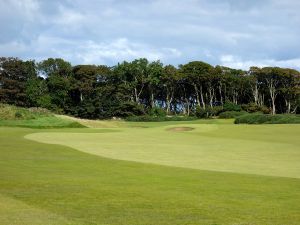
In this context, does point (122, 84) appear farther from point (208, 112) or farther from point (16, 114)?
point (16, 114)

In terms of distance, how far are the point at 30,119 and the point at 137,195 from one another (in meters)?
51.4

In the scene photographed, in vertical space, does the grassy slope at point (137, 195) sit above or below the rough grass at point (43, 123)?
below

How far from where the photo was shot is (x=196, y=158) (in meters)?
27.9

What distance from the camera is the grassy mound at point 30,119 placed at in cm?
6007

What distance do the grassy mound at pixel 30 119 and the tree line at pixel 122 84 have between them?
3725 centimetres

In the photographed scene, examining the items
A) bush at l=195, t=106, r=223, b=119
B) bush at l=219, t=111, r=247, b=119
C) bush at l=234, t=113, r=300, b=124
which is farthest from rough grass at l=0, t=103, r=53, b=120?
bush at l=195, t=106, r=223, b=119

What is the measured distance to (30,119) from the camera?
6291cm

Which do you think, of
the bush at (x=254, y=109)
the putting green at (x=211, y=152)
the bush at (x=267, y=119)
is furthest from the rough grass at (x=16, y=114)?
the bush at (x=254, y=109)

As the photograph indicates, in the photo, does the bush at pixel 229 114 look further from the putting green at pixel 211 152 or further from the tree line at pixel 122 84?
the putting green at pixel 211 152

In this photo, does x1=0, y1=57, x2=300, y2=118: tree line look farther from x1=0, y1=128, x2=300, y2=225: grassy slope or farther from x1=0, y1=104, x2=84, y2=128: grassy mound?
x1=0, y1=128, x2=300, y2=225: grassy slope

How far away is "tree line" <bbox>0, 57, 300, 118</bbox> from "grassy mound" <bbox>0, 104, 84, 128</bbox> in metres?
37.2

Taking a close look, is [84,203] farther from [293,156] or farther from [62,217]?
[293,156]

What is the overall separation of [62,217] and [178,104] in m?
121

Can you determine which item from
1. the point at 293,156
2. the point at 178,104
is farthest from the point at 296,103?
the point at 293,156
